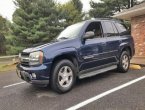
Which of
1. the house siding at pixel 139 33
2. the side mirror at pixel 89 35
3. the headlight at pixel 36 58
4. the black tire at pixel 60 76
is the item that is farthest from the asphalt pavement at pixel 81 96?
the house siding at pixel 139 33

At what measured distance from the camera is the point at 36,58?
5.46 metres

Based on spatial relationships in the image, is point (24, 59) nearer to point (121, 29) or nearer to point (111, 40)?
point (111, 40)

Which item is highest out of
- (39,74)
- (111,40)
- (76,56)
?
(111,40)

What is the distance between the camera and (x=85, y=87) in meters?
6.18

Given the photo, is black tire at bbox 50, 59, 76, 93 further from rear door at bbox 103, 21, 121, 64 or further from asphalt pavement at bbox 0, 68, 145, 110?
rear door at bbox 103, 21, 121, 64

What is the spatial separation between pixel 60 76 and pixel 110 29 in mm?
2653

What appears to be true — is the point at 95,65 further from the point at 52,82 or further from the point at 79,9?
the point at 79,9

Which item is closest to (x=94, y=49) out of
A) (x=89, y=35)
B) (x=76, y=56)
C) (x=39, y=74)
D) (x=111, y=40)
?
(x=89, y=35)

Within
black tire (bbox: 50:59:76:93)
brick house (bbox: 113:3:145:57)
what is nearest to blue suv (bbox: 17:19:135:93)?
black tire (bbox: 50:59:76:93)

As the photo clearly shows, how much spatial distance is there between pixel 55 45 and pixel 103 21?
2273 millimetres

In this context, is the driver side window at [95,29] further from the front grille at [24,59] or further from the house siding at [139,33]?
the house siding at [139,33]

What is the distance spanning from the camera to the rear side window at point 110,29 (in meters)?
7.21

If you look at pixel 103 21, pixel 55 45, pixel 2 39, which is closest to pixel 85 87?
pixel 55 45

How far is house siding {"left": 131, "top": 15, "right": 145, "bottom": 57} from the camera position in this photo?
41.1ft
